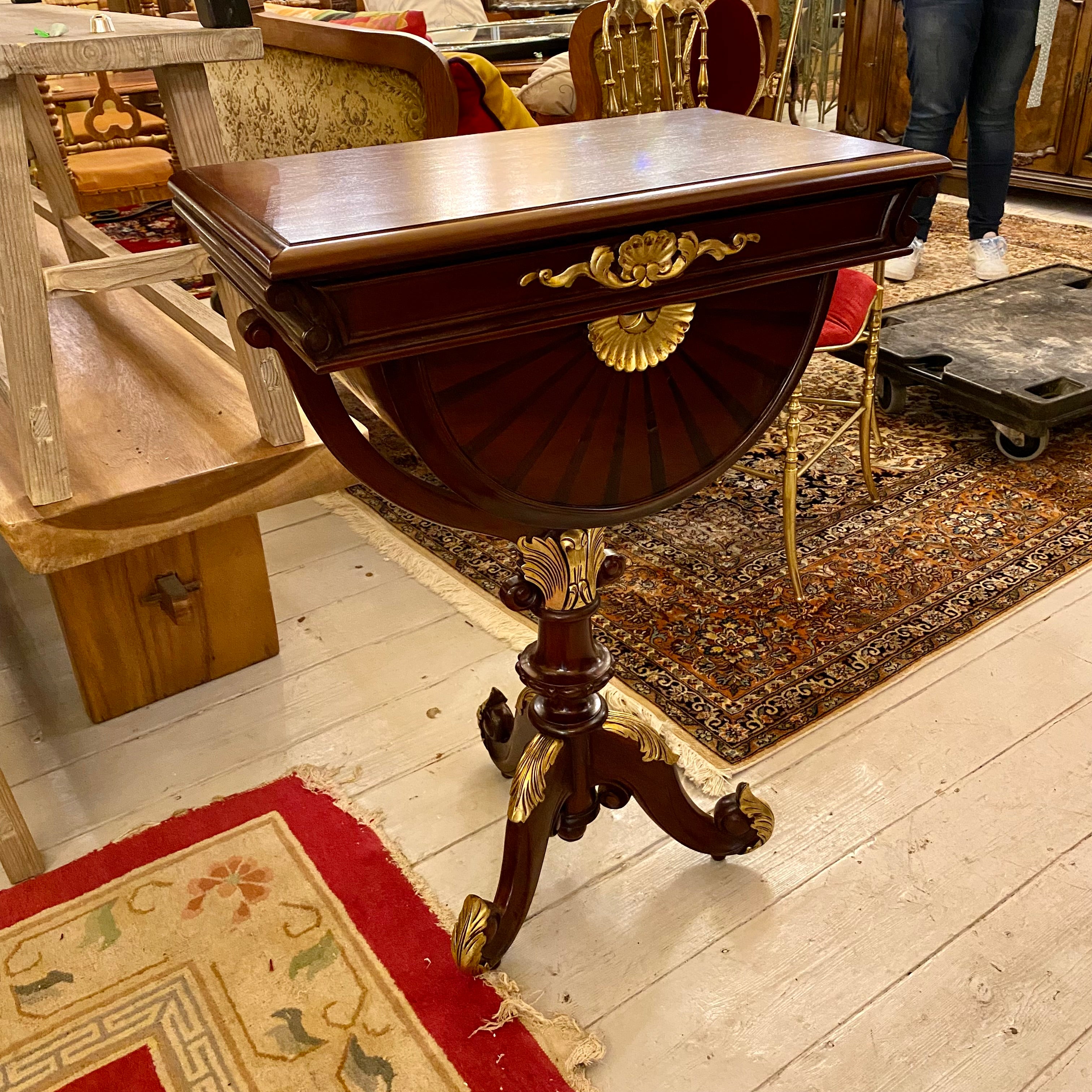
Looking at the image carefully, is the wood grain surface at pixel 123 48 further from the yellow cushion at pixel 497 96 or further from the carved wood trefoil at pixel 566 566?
the yellow cushion at pixel 497 96

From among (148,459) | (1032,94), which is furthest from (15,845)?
(1032,94)

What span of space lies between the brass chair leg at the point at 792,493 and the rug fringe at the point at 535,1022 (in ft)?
2.98

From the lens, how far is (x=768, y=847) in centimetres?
141

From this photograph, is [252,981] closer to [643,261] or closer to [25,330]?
[25,330]

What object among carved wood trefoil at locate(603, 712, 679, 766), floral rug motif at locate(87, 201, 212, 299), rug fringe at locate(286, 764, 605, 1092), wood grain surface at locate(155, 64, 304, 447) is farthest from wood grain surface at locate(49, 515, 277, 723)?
floral rug motif at locate(87, 201, 212, 299)

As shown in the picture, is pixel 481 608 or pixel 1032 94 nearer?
pixel 481 608

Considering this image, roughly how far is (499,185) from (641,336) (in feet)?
0.61

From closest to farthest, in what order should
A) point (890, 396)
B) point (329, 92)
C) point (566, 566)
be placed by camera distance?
point (566, 566) < point (329, 92) < point (890, 396)

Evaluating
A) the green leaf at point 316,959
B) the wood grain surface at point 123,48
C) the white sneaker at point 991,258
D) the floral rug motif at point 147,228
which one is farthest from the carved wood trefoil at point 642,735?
the white sneaker at point 991,258

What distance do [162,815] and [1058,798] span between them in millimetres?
1285

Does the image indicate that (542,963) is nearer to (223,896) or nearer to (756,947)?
(756,947)

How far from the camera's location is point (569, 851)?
4.66ft

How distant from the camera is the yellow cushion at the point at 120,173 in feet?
11.7

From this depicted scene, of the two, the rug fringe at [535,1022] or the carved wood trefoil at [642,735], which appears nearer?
the rug fringe at [535,1022]
